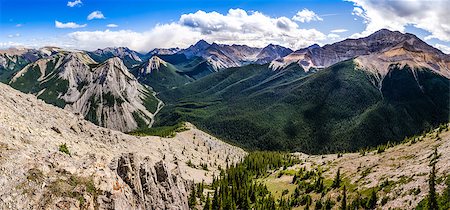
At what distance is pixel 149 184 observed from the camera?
80500mm

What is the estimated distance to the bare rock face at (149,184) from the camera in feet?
236

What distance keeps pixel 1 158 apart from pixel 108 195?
1713 cm

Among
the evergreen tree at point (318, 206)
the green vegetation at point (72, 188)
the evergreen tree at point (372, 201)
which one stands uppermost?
the green vegetation at point (72, 188)

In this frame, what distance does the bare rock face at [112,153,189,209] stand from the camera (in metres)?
71.9

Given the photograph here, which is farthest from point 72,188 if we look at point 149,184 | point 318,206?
point 318,206

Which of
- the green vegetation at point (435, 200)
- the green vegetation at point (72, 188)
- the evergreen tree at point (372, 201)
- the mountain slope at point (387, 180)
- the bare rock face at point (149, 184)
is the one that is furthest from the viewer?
the evergreen tree at point (372, 201)

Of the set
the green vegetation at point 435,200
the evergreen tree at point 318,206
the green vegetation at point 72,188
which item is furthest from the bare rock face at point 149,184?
the green vegetation at point 435,200

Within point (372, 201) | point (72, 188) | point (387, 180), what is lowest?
point (372, 201)

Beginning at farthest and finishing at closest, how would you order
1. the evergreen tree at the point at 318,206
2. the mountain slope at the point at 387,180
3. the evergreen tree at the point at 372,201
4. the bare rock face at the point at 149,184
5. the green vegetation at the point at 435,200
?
the evergreen tree at the point at 318,206
the evergreen tree at the point at 372,201
the mountain slope at the point at 387,180
the green vegetation at the point at 435,200
the bare rock face at the point at 149,184

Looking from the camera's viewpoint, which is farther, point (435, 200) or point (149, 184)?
point (149, 184)

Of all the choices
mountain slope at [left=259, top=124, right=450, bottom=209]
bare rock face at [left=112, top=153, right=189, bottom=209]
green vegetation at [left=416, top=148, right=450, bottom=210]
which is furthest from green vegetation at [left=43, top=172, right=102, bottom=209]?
mountain slope at [left=259, top=124, right=450, bottom=209]

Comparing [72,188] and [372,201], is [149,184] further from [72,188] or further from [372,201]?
[372,201]

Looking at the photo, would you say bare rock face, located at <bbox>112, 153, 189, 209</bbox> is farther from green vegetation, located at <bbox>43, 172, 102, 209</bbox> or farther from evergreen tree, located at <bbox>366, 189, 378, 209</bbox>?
evergreen tree, located at <bbox>366, 189, 378, 209</bbox>

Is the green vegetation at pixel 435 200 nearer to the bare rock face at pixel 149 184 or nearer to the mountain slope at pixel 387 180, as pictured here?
the mountain slope at pixel 387 180
